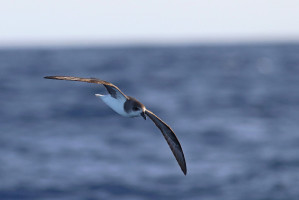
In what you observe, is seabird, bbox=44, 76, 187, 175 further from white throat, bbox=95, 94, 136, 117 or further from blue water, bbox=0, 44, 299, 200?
blue water, bbox=0, 44, 299, 200

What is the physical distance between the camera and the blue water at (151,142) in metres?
31.6

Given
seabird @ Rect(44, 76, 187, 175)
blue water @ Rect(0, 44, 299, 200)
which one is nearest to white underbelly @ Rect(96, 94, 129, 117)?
A: seabird @ Rect(44, 76, 187, 175)

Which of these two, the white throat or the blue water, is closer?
the white throat

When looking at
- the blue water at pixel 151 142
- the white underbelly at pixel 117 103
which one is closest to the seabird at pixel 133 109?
the white underbelly at pixel 117 103

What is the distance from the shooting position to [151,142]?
140ft

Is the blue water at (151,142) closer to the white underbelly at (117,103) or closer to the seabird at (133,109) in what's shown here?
the seabird at (133,109)

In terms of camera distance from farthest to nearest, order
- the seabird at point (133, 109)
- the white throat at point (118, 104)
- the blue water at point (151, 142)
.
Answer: the blue water at point (151, 142), the white throat at point (118, 104), the seabird at point (133, 109)

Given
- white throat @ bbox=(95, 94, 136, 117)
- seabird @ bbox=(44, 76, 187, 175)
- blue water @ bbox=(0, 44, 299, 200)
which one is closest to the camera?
seabird @ bbox=(44, 76, 187, 175)

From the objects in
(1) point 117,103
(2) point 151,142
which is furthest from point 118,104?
(2) point 151,142

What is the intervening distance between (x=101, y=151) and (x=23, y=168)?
6103 mm

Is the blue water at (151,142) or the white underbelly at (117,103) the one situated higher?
the blue water at (151,142)

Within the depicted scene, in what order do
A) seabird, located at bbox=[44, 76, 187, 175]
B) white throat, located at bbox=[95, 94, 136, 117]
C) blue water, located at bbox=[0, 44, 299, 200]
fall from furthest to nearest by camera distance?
blue water, located at bbox=[0, 44, 299, 200] → white throat, located at bbox=[95, 94, 136, 117] → seabird, located at bbox=[44, 76, 187, 175]

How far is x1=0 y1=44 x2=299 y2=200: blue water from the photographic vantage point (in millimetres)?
31609

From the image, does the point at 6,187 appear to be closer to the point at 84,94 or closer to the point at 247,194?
the point at 247,194
